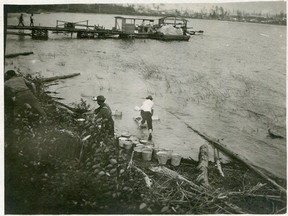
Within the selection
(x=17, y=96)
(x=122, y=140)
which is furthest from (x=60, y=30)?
(x=122, y=140)

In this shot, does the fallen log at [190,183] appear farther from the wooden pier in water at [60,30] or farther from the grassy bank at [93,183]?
the wooden pier in water at [60,30]

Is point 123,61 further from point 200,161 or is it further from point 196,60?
point 200,161

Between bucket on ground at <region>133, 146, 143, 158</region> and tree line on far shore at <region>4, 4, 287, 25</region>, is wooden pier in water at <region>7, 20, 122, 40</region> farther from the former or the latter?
bucket on ground at <region>133, 146, 143, 158</region>

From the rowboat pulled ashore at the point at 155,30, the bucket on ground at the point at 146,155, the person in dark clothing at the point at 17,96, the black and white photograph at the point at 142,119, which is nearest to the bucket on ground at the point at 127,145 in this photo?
the black and white photograph at the point at 142,119

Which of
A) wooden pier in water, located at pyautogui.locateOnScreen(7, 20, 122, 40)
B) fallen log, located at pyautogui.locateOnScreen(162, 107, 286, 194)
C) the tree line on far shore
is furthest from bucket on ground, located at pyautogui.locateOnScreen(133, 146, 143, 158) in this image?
wooden pier in water, located at pyautogui.locateOnScreen(7, 20, 122, 40)

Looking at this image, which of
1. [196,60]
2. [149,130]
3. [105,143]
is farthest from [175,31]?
[105,143]

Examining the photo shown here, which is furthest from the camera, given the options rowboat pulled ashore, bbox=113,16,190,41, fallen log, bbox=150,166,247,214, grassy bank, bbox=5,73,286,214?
rowboat pulled ashore, bbox=113,16,190,41

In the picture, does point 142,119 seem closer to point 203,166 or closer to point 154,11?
point 203,166
